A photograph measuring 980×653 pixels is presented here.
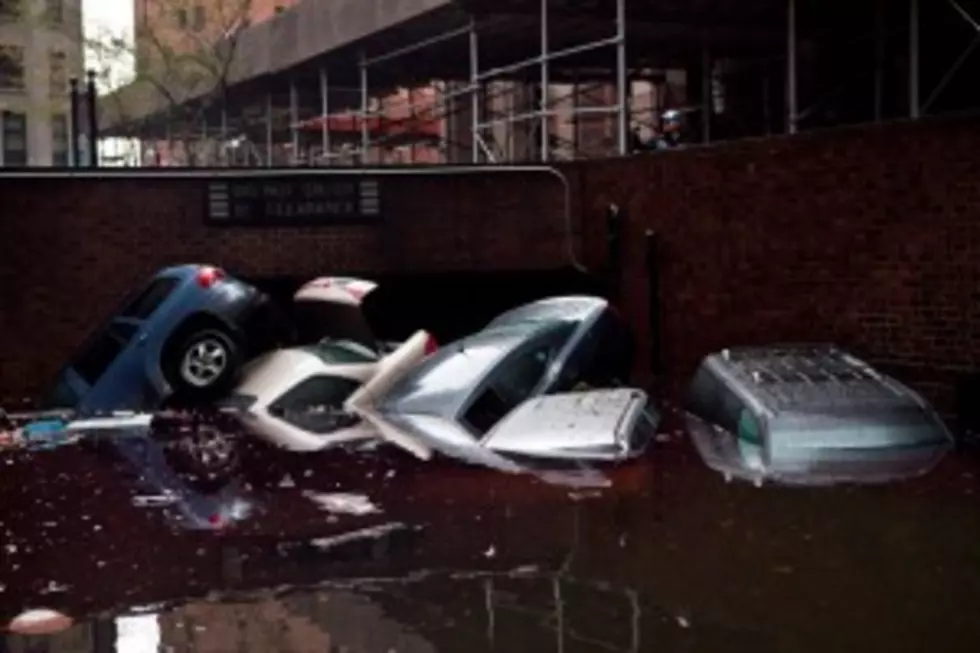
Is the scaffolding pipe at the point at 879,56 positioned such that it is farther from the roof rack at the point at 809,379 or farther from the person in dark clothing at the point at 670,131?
the roof rack at the point at 809,379

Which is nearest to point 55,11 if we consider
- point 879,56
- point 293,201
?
point 293,201

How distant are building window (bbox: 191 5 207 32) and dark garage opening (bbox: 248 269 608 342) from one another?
14215 mm

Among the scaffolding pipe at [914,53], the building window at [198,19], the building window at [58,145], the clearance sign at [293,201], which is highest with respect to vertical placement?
the building window at [198,19]

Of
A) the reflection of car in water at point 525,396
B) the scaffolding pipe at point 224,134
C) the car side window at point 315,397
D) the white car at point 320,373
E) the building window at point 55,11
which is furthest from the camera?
the scaffolding pipe at point 224,134

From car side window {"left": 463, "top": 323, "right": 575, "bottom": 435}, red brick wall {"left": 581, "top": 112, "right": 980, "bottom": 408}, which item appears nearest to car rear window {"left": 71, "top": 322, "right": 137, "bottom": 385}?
car side window {"left": 463, "top": 323, "right": 575, "bottom": 435}

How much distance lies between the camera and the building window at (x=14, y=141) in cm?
4138

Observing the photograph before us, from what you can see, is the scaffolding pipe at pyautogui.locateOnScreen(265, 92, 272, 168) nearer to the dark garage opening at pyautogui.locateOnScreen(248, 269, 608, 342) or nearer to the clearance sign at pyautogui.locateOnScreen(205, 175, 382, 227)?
the clearance sign at pyautogui.locateOnScreen(205, 175, 382, 227)

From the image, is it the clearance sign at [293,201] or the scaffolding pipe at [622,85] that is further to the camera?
the scaffolding pipe at [622,85]

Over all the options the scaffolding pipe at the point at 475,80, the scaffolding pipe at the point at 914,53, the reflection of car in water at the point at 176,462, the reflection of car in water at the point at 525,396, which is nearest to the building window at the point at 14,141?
the scaffolding pipe at the point at 475,80

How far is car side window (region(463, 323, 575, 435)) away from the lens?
1020cm

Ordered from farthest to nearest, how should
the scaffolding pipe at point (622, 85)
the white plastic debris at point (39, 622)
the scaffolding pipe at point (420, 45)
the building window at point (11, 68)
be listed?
the building window at point (11, 68) → the scaffolding pipe at point (420, 45) → the scaffolding pipe at point (622, 85) → the white plastic debris at point (39, 622)

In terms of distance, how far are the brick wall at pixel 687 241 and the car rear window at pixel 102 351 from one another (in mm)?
1180

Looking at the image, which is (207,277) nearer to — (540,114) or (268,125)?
(540,114)

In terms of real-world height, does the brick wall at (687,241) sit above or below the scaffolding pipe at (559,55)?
below
